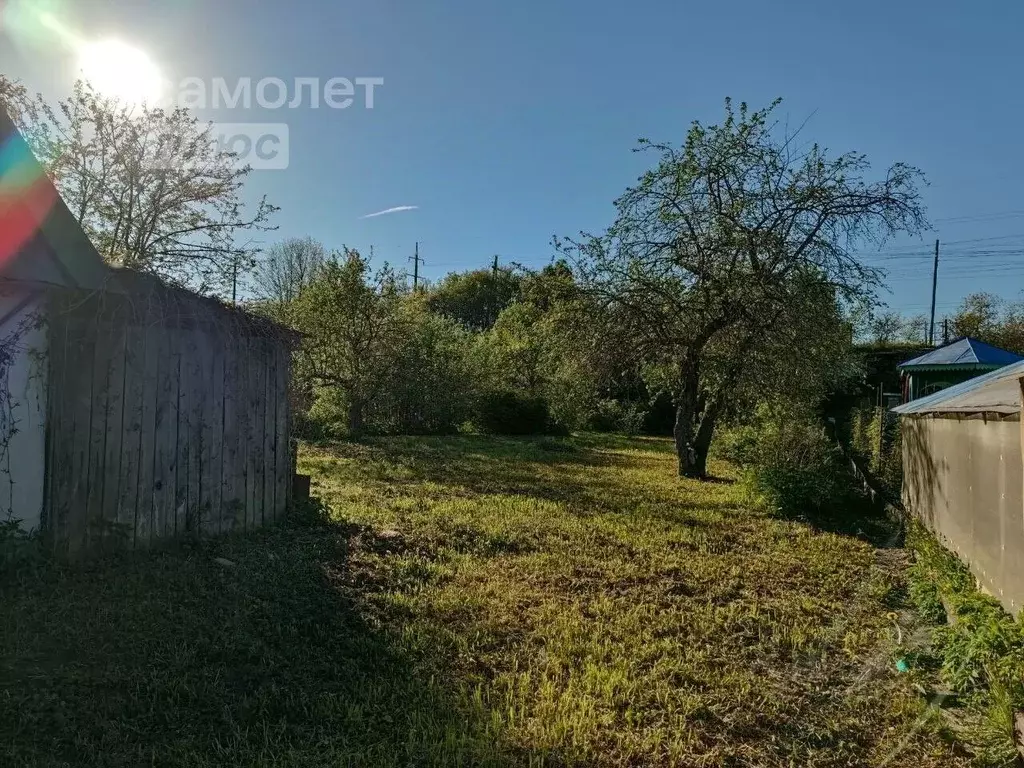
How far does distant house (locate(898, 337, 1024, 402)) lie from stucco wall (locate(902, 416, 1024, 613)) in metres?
5.67

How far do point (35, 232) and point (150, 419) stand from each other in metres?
1.53

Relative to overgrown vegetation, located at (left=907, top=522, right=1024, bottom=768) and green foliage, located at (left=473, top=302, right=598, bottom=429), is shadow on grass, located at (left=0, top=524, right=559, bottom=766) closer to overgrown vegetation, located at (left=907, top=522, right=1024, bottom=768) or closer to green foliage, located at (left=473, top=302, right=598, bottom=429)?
overgrown vegetation, located at (left=907, top=522, right=1024, bottom=768)

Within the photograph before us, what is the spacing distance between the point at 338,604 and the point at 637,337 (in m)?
8.64

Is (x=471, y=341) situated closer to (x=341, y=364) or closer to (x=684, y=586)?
(x=341, y=364)

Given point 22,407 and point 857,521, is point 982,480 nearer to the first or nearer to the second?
point 857,521

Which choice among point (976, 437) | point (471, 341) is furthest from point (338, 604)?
point (471, 341)

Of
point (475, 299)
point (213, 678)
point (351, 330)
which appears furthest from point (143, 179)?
point (475, 299)

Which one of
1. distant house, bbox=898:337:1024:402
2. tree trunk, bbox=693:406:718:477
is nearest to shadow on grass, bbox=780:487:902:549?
tree trunk, bbox=693:406:718:477

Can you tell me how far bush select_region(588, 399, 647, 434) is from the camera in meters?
22.9

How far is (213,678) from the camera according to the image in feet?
10.3

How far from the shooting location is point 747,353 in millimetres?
11344

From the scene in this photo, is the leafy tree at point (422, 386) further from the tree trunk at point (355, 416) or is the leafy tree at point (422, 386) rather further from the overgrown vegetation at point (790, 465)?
the overgrown vegetation at point (790, 465)

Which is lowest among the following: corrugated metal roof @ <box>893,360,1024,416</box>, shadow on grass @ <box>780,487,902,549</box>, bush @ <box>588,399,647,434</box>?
shadow on grass @ <box>780,487,902,549</box>

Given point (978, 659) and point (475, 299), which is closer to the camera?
point (978, 659)
